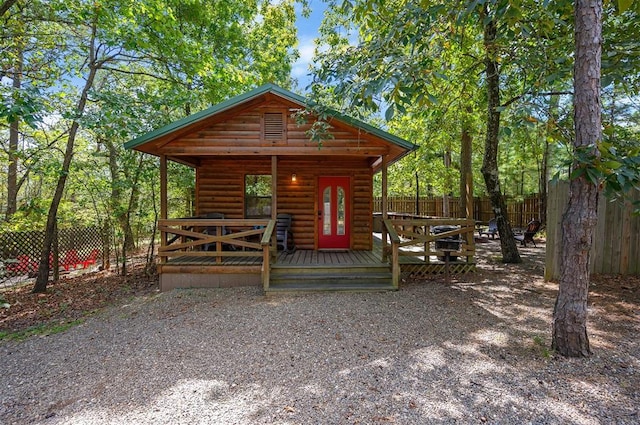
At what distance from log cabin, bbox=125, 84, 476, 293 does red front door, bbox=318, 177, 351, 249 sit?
29 millimetres

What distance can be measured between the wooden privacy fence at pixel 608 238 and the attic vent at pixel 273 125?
5.87 metres

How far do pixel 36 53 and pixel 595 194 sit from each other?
11.8m

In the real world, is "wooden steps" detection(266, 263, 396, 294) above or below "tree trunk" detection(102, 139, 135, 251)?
below

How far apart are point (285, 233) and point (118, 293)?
4.25 meters

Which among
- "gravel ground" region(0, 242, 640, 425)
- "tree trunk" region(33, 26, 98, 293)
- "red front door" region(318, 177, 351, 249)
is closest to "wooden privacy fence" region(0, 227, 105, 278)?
"tree trunk" region(33, 26, 98, 293)

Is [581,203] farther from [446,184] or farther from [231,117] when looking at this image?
[446,184]

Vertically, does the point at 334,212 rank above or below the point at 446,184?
below

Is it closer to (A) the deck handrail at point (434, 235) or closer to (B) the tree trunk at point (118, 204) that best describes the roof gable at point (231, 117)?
(A) the deck handrail at point (434, 235)

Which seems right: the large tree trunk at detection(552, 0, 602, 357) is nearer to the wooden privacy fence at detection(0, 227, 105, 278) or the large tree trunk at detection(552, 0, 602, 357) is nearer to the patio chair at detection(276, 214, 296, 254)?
the patio chair at detection(276, 214, 296, 254)

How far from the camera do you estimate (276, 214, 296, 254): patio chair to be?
9.07m

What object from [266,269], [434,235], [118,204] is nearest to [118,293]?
[118,204]

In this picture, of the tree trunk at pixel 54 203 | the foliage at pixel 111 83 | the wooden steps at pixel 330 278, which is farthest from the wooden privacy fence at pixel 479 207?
the tree trunk at pixel 54 203

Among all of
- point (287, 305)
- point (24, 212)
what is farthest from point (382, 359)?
point (24, 212)

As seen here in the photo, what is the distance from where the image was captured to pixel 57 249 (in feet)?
30.6
